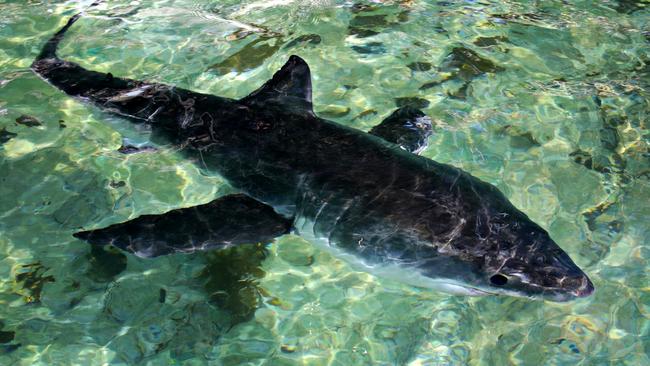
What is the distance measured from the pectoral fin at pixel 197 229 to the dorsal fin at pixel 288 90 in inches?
29.7

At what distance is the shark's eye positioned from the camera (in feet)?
10.8

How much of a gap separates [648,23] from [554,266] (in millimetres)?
4255

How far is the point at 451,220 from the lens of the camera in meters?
3.48

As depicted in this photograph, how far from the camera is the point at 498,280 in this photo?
3.31 metres

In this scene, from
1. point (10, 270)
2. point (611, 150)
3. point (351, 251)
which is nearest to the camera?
point (351, 251)

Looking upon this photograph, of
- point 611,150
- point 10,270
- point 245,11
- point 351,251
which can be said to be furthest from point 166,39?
point 611,150

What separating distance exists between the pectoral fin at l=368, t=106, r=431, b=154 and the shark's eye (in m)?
1.40

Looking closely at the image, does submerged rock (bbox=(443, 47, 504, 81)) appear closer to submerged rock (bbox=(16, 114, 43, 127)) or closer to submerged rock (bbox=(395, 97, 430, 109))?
submerged rock (bbox=(395, 97, 430, 109))

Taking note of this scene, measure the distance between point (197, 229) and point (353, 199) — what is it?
852mm

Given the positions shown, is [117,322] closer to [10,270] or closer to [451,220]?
[10,270]

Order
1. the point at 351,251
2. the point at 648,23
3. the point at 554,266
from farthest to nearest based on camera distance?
the point at 648,23
the point at 351,251
the point at 554,266

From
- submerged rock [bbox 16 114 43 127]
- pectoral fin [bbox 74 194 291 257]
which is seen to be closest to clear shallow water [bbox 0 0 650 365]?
submerged rock [bbox 16 114 43 127]

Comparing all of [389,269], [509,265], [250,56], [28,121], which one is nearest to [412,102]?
[250,56]

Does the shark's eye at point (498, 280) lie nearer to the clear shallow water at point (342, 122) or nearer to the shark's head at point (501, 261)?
the shark's head at point (501, 261)
